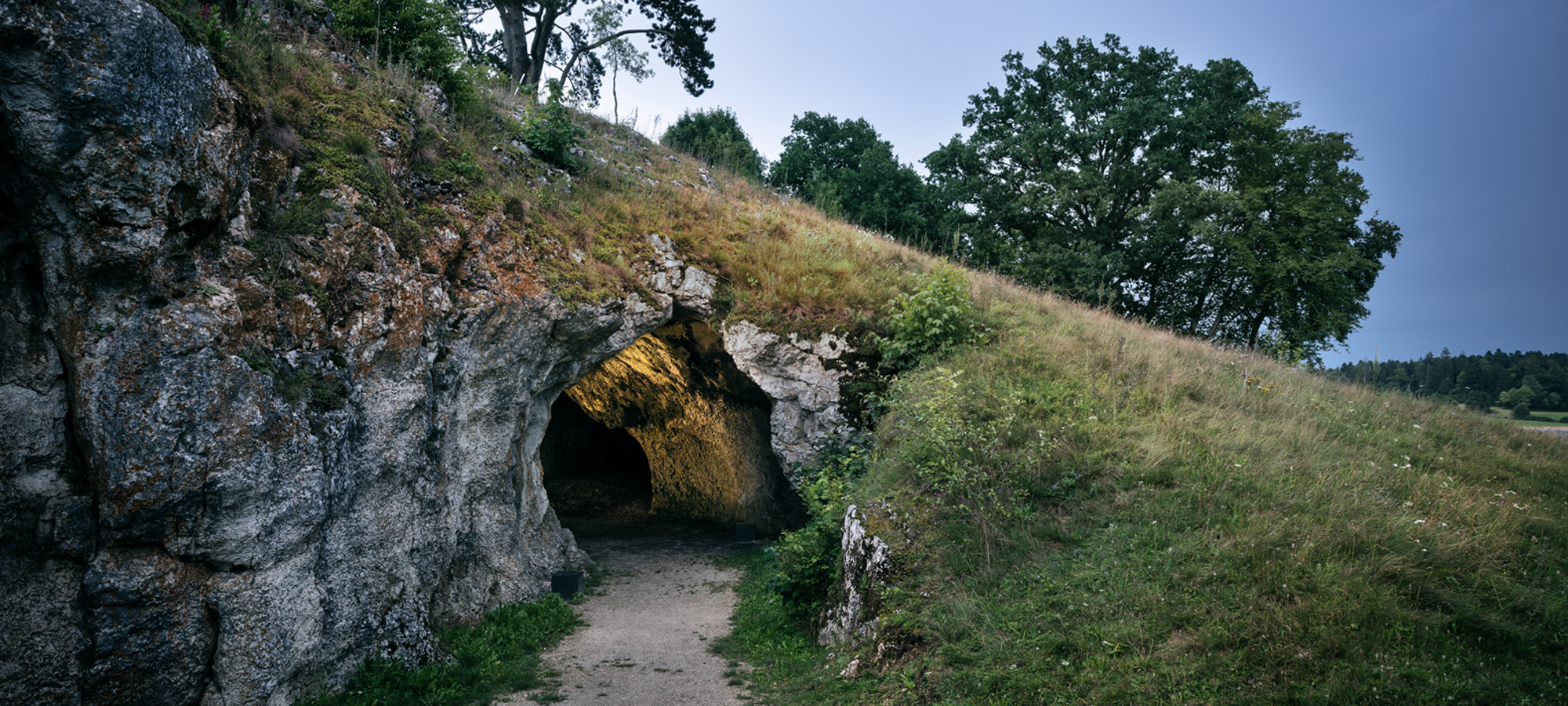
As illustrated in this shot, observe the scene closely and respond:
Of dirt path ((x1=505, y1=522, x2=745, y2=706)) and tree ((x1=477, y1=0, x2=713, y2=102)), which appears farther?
tree ((x1=477, y1=0, x2=713, y2=102))

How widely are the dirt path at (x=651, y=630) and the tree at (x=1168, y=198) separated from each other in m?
15.1

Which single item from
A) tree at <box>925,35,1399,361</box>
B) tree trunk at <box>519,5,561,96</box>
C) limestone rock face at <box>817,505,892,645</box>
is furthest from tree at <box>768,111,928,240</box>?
limestone rock face at <box>817,505,892,645</box>

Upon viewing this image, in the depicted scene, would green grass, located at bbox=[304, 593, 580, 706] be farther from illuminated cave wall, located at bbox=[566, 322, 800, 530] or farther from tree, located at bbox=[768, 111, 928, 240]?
tree, located at bbox=[768, 111, 928, 240]

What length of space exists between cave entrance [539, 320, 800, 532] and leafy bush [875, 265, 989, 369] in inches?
107

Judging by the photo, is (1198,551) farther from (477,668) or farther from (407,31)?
(407,31)

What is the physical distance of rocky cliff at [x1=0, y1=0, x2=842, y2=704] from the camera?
4.74m

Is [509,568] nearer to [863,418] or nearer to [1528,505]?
[863,418]

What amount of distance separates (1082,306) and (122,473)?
16097 mm

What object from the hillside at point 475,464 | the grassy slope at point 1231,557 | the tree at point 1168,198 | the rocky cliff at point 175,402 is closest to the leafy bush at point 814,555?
the hillside at point 475,464

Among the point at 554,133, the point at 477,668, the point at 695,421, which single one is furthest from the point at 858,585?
the point at 554,133

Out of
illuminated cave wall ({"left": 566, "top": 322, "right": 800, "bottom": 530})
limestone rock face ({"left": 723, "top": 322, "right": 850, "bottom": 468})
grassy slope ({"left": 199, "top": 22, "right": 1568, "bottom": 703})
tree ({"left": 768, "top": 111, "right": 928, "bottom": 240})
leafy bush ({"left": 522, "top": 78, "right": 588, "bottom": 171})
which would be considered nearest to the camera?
grassy slope ({"left": 199, "top": 22, "right": 1568, "bottom": 703})

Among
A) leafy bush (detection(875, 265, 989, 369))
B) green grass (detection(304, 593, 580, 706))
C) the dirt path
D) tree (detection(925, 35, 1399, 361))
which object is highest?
tree (detection(925, 35, 1399, 361))

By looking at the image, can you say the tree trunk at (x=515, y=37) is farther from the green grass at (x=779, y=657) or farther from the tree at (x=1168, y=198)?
the green grass at (x=779, y=657)

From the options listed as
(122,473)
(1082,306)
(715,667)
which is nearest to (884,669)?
(715,667)
